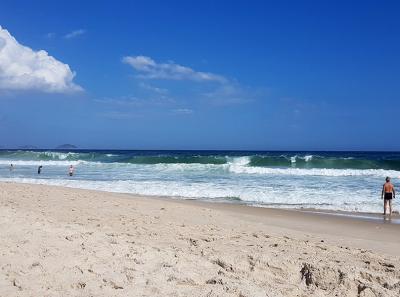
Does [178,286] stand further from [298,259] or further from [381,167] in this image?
[381,167]

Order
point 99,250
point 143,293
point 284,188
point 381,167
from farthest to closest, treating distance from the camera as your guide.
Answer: point 381,167 → point 284,188 → point 99,250 → point 143,293

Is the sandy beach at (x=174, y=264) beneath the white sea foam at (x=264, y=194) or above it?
above

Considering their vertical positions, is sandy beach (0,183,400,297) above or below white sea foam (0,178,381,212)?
above

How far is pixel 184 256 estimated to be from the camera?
506 cm

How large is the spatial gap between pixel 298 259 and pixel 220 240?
1.72 metres

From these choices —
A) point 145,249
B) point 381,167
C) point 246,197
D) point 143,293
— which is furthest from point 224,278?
point 381,167

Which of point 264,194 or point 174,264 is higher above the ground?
point 174,264

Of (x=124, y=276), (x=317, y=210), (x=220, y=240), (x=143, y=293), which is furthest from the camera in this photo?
(x=317, y=210)

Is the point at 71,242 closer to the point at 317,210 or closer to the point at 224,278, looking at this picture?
the point at 224,278

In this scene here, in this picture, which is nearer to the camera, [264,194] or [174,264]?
[174,264]

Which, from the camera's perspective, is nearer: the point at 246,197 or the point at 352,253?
the point at 352,253

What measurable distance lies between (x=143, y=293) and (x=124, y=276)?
0.43m

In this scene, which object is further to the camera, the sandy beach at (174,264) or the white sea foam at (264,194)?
the white sea foam at (264,194)

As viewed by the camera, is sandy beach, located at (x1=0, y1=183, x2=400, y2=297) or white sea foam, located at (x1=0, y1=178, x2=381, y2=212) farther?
white sea foam, located at (x1=0, y1=178, x2=381, y2=212)
